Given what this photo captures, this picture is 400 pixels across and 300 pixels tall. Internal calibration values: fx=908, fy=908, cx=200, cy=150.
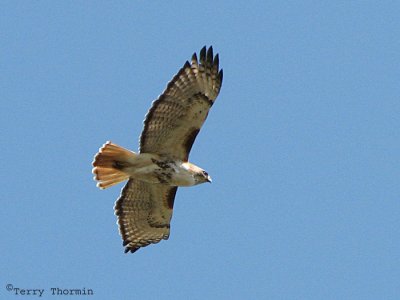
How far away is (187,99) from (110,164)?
1377 millimetres

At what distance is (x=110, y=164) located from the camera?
12273mm

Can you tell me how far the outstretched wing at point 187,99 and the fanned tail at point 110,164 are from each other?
0.41 metres

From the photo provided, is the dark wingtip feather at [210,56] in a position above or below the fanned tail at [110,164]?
above

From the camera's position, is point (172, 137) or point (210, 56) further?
point (172, 137)

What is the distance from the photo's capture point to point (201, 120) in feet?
39.7

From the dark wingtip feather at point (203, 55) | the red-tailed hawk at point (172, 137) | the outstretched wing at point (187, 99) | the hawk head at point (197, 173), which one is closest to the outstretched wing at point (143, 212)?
the red-tailed hawk at point (172, 137)

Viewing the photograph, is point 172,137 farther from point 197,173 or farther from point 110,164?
point 110,164

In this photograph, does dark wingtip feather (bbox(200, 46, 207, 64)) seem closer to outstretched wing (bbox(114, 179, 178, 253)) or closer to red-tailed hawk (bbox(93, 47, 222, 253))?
red-tailed hawk (bbox(93, 47, 222, 253))

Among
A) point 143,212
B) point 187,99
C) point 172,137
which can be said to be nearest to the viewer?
point 187,99

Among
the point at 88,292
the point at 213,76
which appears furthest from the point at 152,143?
the point at 88,292

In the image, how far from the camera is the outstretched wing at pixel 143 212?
13.0 meters

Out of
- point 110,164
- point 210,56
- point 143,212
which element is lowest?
point 143,212

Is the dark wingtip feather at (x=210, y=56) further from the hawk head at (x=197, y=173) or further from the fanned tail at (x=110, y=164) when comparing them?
the fanned tail at (x=110, y=164)

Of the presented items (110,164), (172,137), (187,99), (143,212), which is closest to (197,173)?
(172,137)
